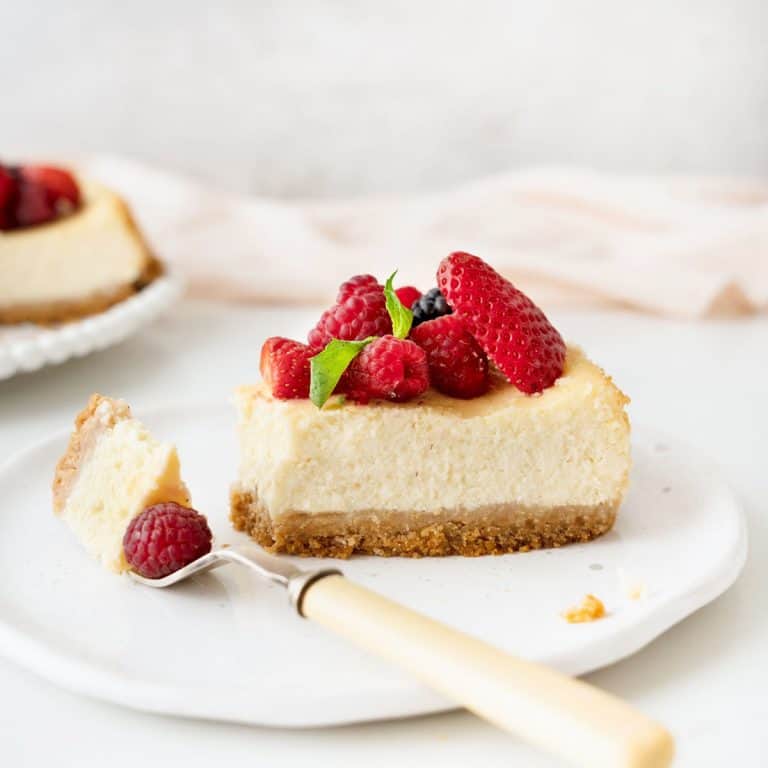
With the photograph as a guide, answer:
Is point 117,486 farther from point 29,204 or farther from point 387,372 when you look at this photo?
point 29,204

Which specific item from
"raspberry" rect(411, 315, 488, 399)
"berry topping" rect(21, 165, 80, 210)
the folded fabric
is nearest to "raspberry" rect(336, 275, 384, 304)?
"raspberry" rect(411, 315, 488, 399)

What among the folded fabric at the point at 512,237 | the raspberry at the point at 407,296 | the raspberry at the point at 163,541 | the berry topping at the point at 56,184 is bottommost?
the folded fabric at the point at 512,237

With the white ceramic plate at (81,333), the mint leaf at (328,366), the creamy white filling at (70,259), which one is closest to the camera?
the mint leaf at (328,366)

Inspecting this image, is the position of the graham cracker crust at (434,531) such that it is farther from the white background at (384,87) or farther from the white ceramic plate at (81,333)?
the white background at (384,87)

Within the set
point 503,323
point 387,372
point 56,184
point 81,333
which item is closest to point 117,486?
point 387,372

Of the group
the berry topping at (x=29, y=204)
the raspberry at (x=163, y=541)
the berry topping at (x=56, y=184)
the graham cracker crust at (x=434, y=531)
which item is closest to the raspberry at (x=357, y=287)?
the graham cracker crust at (x=434, y=531)

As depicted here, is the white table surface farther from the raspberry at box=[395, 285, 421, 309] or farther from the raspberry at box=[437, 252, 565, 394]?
the raspberry at box=[395, 285, 421, 309]
